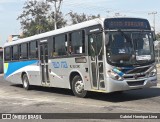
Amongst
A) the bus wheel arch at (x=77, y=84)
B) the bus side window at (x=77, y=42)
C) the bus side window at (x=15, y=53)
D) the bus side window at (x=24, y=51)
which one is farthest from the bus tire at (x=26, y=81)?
the bus side window at (x=77, y=42)

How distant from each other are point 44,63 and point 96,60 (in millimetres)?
4944

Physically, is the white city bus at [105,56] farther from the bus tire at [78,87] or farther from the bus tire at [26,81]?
the bus tire at [26,81]

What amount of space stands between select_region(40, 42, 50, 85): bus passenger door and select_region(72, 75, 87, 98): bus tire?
2804mm

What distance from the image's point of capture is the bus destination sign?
44.0ft

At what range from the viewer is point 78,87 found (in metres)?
15.1

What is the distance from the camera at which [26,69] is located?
20.4 m

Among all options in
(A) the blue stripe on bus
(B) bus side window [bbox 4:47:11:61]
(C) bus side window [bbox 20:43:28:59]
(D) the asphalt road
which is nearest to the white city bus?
(D) the asphalt road

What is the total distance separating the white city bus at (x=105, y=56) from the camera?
1312 centimetres

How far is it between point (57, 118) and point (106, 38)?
12.0ft

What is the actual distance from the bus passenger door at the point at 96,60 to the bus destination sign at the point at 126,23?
52 centimetres

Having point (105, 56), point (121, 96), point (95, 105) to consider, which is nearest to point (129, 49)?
point (105, 56)

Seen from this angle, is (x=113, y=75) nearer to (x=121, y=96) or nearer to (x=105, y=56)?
(x=105, y=56)

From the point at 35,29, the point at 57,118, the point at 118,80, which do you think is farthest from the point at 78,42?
the point at 35,29

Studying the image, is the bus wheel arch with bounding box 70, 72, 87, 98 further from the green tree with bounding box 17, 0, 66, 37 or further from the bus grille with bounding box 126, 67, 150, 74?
the green tree with bounding box 17, 0, 66, 37
